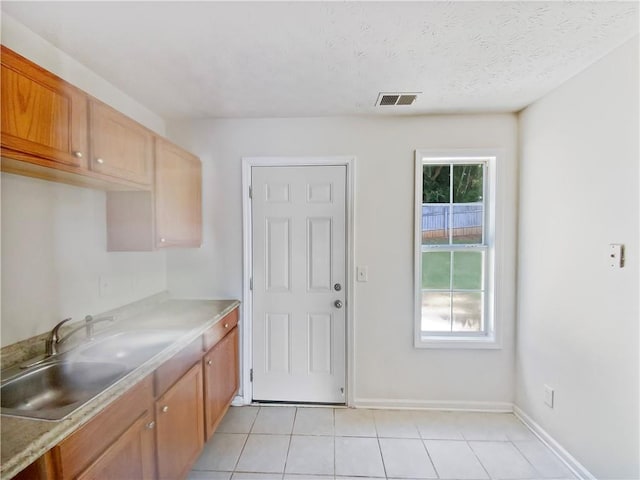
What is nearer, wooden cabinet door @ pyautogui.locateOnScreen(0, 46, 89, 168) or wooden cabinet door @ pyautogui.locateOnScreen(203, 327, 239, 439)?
wooden cabinet door @ pyautogui.locateOnScreen(0, 46, 89, 168)

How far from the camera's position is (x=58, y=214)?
Result: 1554 mm

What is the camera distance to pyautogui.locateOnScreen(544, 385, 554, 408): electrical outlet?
1.98 meters

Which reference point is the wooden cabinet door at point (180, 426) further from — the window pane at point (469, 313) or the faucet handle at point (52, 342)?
the window pane at point (469, 313)

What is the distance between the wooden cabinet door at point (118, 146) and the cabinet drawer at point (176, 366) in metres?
0.99

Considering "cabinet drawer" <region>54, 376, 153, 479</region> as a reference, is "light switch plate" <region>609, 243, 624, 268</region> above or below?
above

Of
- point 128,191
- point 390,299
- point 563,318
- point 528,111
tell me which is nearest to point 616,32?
point 528,111

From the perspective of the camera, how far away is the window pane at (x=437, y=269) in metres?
2.46

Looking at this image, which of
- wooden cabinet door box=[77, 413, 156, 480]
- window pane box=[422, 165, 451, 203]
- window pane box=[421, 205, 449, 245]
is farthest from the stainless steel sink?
window pane box=[422, 165, 451, 203]

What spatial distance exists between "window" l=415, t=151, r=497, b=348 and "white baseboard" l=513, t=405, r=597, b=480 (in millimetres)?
610

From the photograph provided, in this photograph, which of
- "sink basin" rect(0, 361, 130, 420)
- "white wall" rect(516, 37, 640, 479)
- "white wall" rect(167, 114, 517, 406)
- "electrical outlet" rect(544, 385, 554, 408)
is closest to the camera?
"sink basin" rect(0, 361, 130, 420)

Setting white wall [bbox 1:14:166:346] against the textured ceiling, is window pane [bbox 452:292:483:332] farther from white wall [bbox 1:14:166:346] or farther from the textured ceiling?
white wall [bbox 1:14:166:346]

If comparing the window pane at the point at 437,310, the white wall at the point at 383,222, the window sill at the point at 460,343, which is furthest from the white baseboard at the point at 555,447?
the window pane at the point at 437,310

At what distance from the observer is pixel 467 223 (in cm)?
245

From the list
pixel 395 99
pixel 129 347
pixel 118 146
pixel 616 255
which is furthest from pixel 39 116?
pixel 616 255
